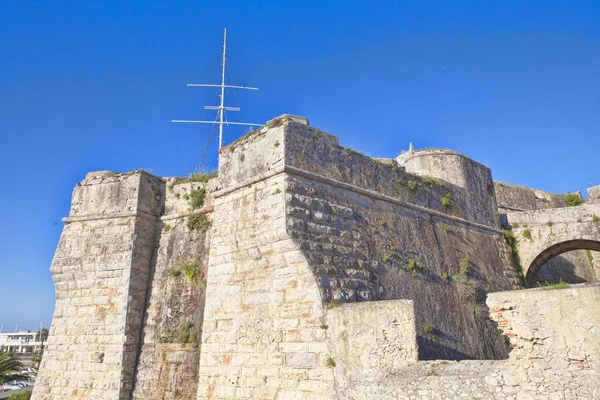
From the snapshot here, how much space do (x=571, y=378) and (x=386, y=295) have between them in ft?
11.9

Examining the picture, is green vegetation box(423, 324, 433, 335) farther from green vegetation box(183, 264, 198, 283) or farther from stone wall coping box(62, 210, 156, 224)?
stone wall coping box(62, 210, 156, 224)

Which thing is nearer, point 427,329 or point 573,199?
point 427,329

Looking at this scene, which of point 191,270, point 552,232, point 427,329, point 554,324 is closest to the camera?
point 554,324

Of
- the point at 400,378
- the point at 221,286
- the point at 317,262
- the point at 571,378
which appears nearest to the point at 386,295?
the point at 317,262

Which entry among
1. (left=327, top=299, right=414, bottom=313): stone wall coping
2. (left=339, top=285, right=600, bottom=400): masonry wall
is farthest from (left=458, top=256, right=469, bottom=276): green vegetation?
(left=339, top=285, right=600, bottom=400): masonry wall

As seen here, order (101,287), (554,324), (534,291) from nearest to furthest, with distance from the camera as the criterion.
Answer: (554,324)
(534,291)
(101,287)

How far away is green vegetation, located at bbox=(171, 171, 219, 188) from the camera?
1065cm

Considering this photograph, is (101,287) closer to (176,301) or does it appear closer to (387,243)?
(176,301)

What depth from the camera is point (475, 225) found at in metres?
12.2

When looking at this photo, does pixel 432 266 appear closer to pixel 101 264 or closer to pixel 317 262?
pixel 317 262

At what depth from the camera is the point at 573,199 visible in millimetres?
18781

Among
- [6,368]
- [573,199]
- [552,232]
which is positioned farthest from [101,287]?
[6,368]

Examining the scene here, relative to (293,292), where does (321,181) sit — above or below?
above

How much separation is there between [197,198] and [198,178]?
0.58 meters
